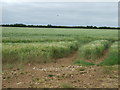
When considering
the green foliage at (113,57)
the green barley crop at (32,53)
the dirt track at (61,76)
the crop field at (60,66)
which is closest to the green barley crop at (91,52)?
the crop field at (60,66)

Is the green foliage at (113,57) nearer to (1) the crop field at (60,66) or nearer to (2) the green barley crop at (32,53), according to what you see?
(1) the crop field at (60,66)

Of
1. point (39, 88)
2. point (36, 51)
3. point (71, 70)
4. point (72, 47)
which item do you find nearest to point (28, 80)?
point (39, 88)

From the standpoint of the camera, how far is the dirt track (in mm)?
7184

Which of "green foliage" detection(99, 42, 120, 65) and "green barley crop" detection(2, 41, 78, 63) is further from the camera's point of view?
"green barley crop" detection(2, 41, 78, 63)

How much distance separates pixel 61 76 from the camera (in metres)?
8.13

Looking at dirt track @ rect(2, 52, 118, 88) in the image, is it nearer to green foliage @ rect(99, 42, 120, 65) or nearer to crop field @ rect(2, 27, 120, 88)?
crop field @ rect(2, 27, 120, 88)

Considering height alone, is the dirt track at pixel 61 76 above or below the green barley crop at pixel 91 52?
below

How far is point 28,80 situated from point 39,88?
3.60 feet

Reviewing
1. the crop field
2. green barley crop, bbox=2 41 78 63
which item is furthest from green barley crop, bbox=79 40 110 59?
green barley crop, bbox=2 41 78 63

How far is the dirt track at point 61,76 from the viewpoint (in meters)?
7.18

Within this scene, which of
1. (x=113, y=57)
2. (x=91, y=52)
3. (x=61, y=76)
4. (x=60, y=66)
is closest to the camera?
(x=61, y=76)

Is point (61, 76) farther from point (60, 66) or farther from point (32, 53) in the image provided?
point (32, 53)

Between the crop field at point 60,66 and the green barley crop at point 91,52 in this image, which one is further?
the green barley crop at point 91,52

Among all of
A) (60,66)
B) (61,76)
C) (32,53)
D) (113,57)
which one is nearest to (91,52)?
(113,57)
